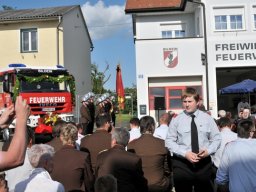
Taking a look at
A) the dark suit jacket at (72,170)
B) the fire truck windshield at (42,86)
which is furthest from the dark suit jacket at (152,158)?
the fire truck windshield at (42,86)

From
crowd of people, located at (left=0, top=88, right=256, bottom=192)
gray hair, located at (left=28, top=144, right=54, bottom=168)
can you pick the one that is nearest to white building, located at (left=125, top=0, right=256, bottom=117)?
crowd of people, located at (left=0, top=88, right=256, bottom=192)

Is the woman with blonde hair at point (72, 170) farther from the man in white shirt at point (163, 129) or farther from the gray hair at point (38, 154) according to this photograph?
the man in white shirt at point (163, 129)

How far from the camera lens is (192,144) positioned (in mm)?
5832

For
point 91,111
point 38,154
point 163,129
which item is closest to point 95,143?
point 163,129

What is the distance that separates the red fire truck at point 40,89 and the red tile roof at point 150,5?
611 cm

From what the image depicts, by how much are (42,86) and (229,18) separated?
9840 mm

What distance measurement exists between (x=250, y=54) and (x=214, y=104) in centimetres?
292

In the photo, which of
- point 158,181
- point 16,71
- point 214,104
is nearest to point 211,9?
point 214,104

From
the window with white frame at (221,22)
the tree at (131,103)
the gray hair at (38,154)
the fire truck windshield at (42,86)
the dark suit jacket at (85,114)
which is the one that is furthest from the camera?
the tree at (131,103)

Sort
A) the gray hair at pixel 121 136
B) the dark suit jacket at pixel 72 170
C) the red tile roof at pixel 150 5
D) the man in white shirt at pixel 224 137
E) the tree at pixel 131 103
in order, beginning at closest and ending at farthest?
the dark suit jacket at pixel 72 170
the gray hair at pixel 121 136
the man in white shirt at pixel 224 137
the red tile roof at pixel 150 5
the tree at pixel 131 103

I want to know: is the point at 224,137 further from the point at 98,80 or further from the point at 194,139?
the point at 98,80

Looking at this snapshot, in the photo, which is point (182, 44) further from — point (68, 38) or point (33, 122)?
point (68, 38)

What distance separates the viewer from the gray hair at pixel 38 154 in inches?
165

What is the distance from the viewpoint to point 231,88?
17.5 meters
